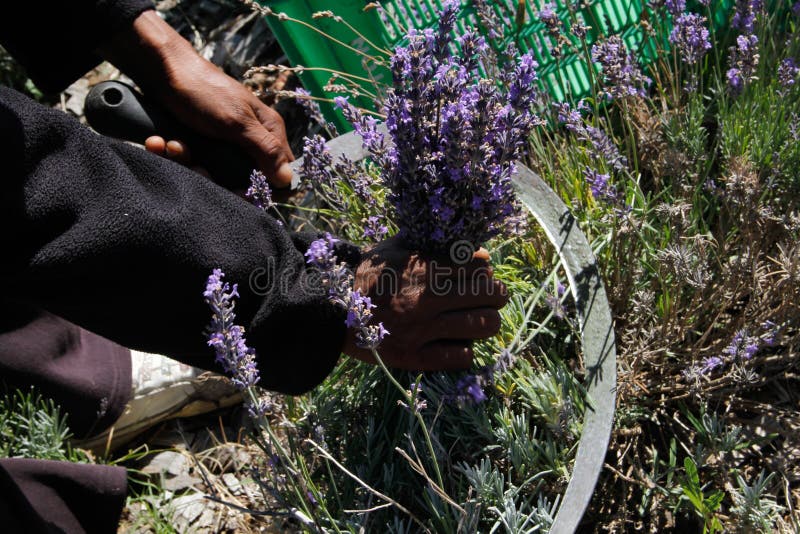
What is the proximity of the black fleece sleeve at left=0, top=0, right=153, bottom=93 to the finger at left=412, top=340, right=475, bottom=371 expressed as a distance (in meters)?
1.33

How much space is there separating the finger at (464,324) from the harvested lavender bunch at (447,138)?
0.51 feet

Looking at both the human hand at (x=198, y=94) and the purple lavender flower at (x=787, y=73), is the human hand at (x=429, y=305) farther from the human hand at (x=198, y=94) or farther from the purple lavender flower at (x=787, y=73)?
the purple lavender flower at (x=787, y=73)

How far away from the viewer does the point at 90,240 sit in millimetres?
1382

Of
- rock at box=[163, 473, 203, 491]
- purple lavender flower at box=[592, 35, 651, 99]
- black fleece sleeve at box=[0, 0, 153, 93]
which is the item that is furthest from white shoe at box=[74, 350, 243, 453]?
purple lavender flower at box=[592, 35, 651, 99]

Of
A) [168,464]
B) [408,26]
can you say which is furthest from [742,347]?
[168,464]

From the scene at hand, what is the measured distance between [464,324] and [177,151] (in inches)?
40.2

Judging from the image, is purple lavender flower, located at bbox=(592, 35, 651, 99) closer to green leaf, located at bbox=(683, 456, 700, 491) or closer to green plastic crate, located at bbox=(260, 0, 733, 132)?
green plastic crate, located at bbox=(260, 0, 733, 132)

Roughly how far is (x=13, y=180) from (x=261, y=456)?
1.03 metres

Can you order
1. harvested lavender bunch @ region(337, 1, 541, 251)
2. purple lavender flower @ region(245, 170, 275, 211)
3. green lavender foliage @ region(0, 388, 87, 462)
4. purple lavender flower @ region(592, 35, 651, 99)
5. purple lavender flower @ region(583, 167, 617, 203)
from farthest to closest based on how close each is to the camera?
green lavender foliage @ region(0, 388, 87, 462), purple lavender flower @ region(245, 170, 275, 211), purple lavender flower @ region(592, 35, 651, 99), purple lavender flower @ region(583, 167, 617, 203), harvested lavender bunch @ region(337, 1, 541, 251)

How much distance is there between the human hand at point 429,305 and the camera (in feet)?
5.03

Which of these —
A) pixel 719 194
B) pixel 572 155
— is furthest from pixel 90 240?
pixel 719 194

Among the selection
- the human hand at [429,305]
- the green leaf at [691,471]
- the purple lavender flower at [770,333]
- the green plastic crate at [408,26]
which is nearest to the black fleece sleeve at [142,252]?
the human hand at [429,305]

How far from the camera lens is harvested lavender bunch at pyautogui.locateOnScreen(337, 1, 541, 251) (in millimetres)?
1330

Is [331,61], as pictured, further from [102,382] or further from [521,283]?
[102,382]
